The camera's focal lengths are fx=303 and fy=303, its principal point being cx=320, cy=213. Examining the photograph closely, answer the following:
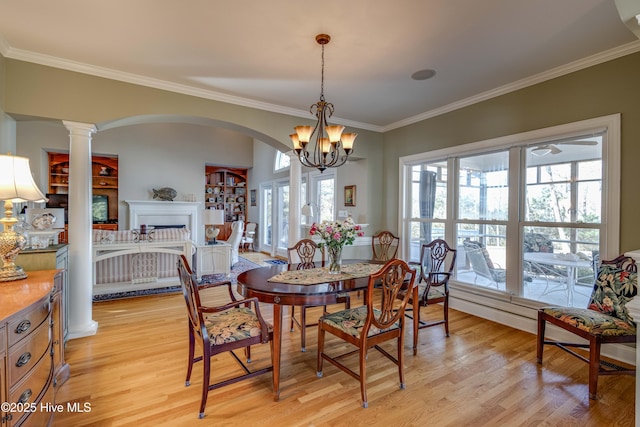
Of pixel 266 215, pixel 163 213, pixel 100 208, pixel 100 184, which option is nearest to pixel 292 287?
pixel 163 213

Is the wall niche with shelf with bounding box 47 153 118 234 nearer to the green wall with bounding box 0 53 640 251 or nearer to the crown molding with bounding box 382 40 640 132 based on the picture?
the green wall with bounding box 0 53 640 251

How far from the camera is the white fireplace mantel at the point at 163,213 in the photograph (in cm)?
771

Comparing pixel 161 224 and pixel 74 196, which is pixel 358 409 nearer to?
pixel 74 196

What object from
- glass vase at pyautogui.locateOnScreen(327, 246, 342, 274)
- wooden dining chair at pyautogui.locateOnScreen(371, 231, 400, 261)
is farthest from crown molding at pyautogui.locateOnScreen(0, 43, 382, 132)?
glass vase at pyautogui.locateOnScreen(327, 246, 342, 274)

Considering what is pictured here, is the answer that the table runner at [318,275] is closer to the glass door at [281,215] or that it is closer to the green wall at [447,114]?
the green wall at [447,114]

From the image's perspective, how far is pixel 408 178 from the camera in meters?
4.86

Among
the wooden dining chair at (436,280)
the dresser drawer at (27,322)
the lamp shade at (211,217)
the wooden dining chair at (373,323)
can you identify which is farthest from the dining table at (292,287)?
the lamp shade at (211,217)

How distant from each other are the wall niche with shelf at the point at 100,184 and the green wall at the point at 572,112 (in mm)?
7729

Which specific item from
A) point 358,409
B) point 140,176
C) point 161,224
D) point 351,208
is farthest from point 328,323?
point 140,176

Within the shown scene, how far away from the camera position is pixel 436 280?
3572 millimetres

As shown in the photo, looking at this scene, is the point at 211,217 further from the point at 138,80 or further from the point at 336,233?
the point at 336,233

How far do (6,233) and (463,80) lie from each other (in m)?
4.16

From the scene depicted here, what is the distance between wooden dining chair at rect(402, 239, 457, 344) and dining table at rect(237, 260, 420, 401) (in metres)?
0.46

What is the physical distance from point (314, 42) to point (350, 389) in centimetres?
280
